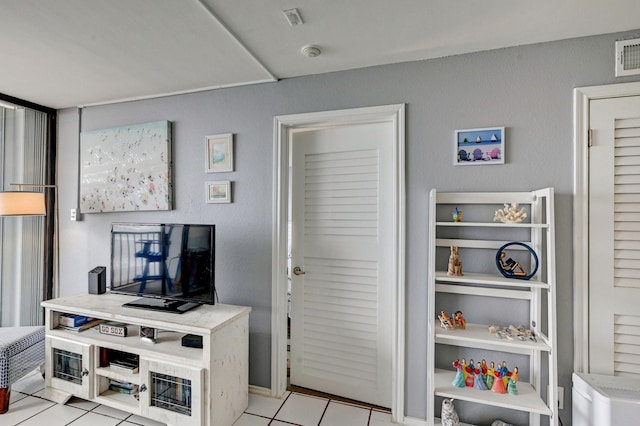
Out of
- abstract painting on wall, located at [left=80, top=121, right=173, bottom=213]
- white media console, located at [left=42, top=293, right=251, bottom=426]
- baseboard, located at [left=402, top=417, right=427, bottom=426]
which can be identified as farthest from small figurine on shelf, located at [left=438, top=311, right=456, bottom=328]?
abstract painting on wall, located at [left=80, top=121, right=173, bottom=213]

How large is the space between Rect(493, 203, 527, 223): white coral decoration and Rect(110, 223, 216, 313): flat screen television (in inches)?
69.4

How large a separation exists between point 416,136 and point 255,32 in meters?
1.15

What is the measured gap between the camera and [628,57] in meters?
1.62

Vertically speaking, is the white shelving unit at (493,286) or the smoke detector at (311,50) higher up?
the smoke detector at (311,50)

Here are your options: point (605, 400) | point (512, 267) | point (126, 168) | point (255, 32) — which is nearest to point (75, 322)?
point (126, 168)

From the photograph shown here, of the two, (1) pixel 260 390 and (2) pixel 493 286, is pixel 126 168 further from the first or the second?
(2) pixel 493 286

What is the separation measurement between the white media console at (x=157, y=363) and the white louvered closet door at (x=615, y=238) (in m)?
2.10

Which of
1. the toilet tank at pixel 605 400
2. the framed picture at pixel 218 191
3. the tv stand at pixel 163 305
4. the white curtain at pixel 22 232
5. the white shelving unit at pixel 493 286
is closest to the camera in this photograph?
the toilet tank at pixel 605 400

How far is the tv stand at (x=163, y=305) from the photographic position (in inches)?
79.4

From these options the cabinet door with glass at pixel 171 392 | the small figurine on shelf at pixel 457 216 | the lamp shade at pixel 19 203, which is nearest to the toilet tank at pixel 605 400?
the small figurine on shelf at pixel 457 216

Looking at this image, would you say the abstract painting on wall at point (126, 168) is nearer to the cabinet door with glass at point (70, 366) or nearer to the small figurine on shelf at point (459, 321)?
the cabinet door with glass at point (70, 366)

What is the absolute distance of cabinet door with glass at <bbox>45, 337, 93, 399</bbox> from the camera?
2022 mm

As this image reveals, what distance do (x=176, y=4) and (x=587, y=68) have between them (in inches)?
87.2

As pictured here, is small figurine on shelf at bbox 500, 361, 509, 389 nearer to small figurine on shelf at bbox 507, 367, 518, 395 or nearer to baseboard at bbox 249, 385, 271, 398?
small figurine on shelf at bbox 507, 367, 518, 395
